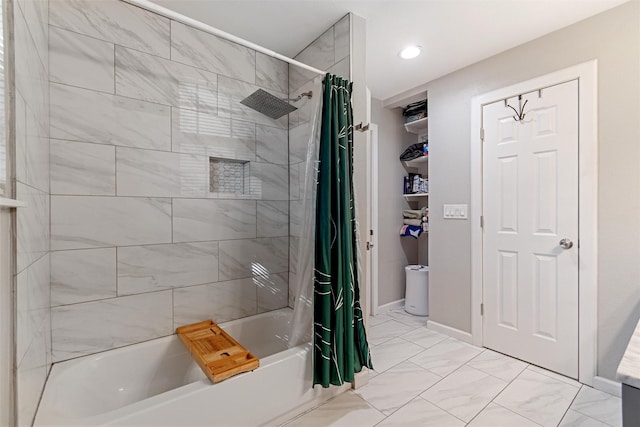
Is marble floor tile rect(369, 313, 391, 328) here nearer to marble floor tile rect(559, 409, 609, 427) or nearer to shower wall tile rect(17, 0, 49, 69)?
marble floor tile rect(559, 409, 609, 427)

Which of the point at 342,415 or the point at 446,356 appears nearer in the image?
the point at 342,415

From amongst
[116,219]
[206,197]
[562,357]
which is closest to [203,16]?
[206,197]

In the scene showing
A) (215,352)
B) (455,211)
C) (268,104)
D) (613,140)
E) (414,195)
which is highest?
(268,104)

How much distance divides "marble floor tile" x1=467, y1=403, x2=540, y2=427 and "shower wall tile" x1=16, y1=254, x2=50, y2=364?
6.37ft

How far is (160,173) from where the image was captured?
5.73 feet

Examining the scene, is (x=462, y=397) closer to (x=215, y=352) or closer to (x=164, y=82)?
(x=215, y=352)

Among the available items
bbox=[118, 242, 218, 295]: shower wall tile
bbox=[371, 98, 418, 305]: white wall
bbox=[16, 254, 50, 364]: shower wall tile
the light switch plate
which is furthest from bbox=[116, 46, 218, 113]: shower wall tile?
the light switch plate

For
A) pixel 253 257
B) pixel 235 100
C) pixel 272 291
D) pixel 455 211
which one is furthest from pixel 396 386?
pixel 235 100

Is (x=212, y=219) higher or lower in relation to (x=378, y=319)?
higher

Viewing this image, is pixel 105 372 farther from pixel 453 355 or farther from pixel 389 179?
pixel 389 179

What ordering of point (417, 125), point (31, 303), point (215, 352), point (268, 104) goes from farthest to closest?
point (417, 125), point (268, 104), point (215, 352), point (31, 303)

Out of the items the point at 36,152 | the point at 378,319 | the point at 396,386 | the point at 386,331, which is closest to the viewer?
the point at 36,152

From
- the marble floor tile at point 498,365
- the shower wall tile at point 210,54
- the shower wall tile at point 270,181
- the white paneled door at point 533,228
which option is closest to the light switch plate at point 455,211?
the white paneled door at point 533,228

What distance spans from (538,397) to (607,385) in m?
0.45
